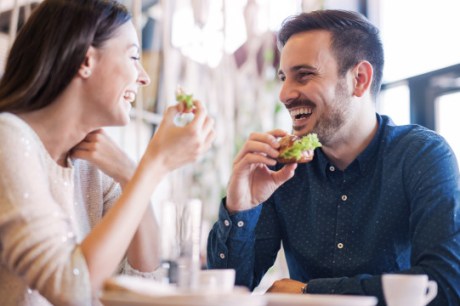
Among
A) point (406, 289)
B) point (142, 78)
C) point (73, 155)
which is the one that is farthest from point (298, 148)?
point (406, 289)

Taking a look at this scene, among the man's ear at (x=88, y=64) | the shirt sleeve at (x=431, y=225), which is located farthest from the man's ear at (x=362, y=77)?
the man's ear at (x=88, y=64)

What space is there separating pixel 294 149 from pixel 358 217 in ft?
1.15

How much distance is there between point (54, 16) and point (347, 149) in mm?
1145

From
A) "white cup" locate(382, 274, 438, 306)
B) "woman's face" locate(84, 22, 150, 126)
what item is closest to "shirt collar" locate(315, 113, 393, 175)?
"woman's face" locate(84, 22, 150, 126)

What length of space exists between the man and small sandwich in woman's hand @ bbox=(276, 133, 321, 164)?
0.03 meters

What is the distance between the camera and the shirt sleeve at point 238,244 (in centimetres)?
212

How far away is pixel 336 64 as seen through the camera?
2.34 m

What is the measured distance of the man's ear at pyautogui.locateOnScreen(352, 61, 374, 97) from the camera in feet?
7.77

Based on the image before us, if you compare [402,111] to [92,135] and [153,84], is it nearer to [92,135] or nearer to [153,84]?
[153,84]

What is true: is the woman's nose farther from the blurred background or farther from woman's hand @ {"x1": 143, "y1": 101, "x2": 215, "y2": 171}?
the blurred background

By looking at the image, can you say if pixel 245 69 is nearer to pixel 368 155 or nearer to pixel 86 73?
pixel 368 155

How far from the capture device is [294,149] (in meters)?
1.99

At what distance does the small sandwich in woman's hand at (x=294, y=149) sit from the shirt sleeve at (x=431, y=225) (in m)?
0.32

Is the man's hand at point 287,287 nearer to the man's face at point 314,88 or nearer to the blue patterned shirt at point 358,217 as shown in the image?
the blue patterned shirt at point 358,217
